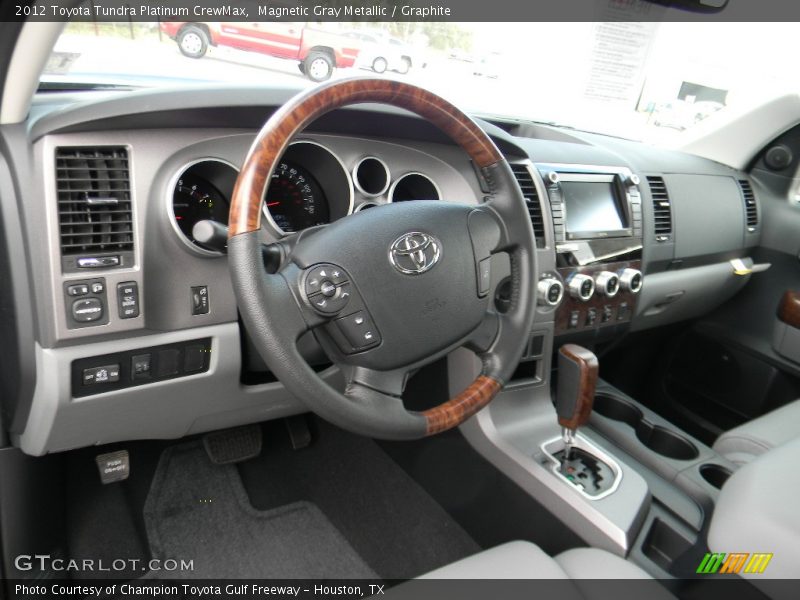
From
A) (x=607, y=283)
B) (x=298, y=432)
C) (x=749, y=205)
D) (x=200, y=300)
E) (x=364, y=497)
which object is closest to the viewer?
(x=200, y=300)

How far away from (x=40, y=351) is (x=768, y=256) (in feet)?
9.41

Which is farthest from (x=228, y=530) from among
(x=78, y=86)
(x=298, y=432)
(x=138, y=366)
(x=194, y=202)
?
(x=78, y=86)

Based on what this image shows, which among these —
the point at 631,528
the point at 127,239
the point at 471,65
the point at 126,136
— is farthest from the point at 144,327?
the point at 471,65

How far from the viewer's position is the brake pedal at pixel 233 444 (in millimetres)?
1992

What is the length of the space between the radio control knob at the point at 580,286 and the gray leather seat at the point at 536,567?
88cm

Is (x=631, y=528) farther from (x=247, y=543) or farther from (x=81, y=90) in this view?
(x=81, y=90)

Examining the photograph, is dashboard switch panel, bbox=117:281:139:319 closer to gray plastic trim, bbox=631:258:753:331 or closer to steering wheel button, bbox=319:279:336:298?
steering wheel button, bbox=319:279:336:298

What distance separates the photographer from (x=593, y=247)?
1862 mm

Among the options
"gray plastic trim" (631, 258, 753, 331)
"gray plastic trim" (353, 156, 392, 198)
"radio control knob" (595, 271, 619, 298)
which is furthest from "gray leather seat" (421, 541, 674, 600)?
"gray plastic trim" (631, 258, 753, 331)

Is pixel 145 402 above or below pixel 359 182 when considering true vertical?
below

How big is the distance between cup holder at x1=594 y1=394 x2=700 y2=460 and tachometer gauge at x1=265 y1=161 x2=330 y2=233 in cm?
125

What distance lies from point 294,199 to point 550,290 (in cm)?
79

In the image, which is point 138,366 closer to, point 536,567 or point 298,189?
point 298,189

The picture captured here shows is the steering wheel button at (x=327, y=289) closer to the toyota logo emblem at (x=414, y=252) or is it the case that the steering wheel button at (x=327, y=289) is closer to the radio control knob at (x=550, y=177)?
the toyota logo emblem at (x=414, y=252)
